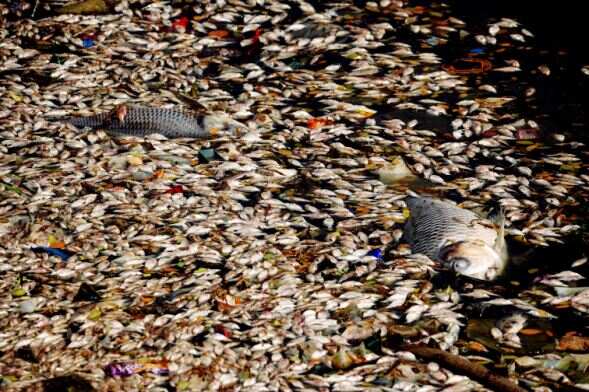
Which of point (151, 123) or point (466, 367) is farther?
point (151, 123)

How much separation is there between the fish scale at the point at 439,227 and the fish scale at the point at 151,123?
225 cm

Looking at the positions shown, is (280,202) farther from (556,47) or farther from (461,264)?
(556,47)

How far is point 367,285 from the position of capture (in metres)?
6.02

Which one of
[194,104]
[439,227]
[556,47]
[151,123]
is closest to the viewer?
[439,227]

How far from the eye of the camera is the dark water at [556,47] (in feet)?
26.8

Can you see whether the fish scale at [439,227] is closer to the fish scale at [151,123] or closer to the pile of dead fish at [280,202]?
the pile of dead fish at [280,202]

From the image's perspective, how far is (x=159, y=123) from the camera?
802 cm

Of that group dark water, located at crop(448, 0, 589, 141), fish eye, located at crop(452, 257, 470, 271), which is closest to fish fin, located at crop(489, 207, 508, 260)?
fish eye, located at crop(452, 257, 470, 271)

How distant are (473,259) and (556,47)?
3.95m

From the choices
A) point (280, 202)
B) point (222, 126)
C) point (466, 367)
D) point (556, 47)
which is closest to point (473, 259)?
point (466, 367)

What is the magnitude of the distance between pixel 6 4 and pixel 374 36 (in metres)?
4.19

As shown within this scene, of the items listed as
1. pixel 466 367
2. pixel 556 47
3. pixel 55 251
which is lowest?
pixel 55 251

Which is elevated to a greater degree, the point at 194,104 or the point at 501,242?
the point at 501,242

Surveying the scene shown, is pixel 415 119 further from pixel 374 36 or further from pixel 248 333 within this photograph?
pixel 248 333
